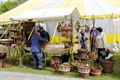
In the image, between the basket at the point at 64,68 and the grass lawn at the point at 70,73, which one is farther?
the basket at the point at 64,68

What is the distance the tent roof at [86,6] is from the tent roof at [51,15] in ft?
2.71

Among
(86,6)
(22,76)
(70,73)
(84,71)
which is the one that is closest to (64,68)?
(70,73)

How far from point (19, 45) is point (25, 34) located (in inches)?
46.0

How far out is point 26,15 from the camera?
1342 centimetres

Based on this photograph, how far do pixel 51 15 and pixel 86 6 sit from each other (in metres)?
2.10

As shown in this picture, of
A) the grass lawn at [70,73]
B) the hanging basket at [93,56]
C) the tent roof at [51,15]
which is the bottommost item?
the grass lawn at [70,73]

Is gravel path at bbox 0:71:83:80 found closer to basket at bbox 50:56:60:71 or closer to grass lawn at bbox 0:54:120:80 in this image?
grass lawn at bbox 0:54:120:80

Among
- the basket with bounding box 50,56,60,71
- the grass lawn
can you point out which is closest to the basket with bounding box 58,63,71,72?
the grass lawn

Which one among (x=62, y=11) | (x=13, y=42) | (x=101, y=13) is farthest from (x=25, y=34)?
(x=101, y=13)

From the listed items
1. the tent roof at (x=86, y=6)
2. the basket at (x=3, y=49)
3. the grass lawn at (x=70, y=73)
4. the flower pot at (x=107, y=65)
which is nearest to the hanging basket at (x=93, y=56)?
the flower pot at (x=107, y=65)

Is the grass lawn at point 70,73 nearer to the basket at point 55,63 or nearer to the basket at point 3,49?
the basket at point 55,63

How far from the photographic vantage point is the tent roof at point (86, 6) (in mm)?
12868

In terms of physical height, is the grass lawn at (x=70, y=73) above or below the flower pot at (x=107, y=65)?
below

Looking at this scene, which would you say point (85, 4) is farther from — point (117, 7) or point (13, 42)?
point (13, 42)
